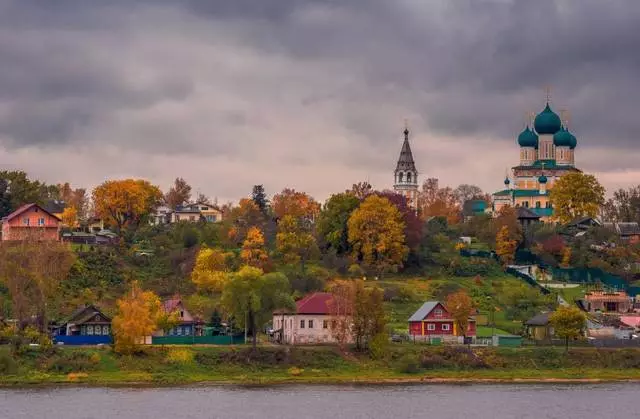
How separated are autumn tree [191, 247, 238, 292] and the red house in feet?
51.7

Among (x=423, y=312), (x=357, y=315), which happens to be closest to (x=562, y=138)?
(x=423, y=312)

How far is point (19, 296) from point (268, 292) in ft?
50.8

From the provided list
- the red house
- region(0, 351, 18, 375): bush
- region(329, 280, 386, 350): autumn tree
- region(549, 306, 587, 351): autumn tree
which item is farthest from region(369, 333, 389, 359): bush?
region(0, 351, 18, 375): bush

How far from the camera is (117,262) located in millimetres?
117062

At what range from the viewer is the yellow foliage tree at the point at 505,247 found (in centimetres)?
12812

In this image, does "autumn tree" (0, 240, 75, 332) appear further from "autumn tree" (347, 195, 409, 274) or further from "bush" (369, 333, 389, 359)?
"autumn tree" (347, 195, 409, 274)

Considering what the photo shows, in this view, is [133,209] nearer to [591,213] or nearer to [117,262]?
[117,262]

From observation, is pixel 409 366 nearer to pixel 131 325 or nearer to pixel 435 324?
pixel 435 324

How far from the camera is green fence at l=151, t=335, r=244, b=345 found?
93.4 meters

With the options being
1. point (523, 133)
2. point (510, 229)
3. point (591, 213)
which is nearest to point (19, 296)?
point (510, 229)

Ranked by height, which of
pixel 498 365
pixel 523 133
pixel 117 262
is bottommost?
pixel 498 365

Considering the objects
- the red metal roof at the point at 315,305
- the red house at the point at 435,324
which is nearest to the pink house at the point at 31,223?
the red metal roof at the point at 315,305

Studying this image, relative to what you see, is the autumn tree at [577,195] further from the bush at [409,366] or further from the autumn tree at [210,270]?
the bush at [409,366]

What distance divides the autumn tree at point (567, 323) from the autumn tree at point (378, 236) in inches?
961
